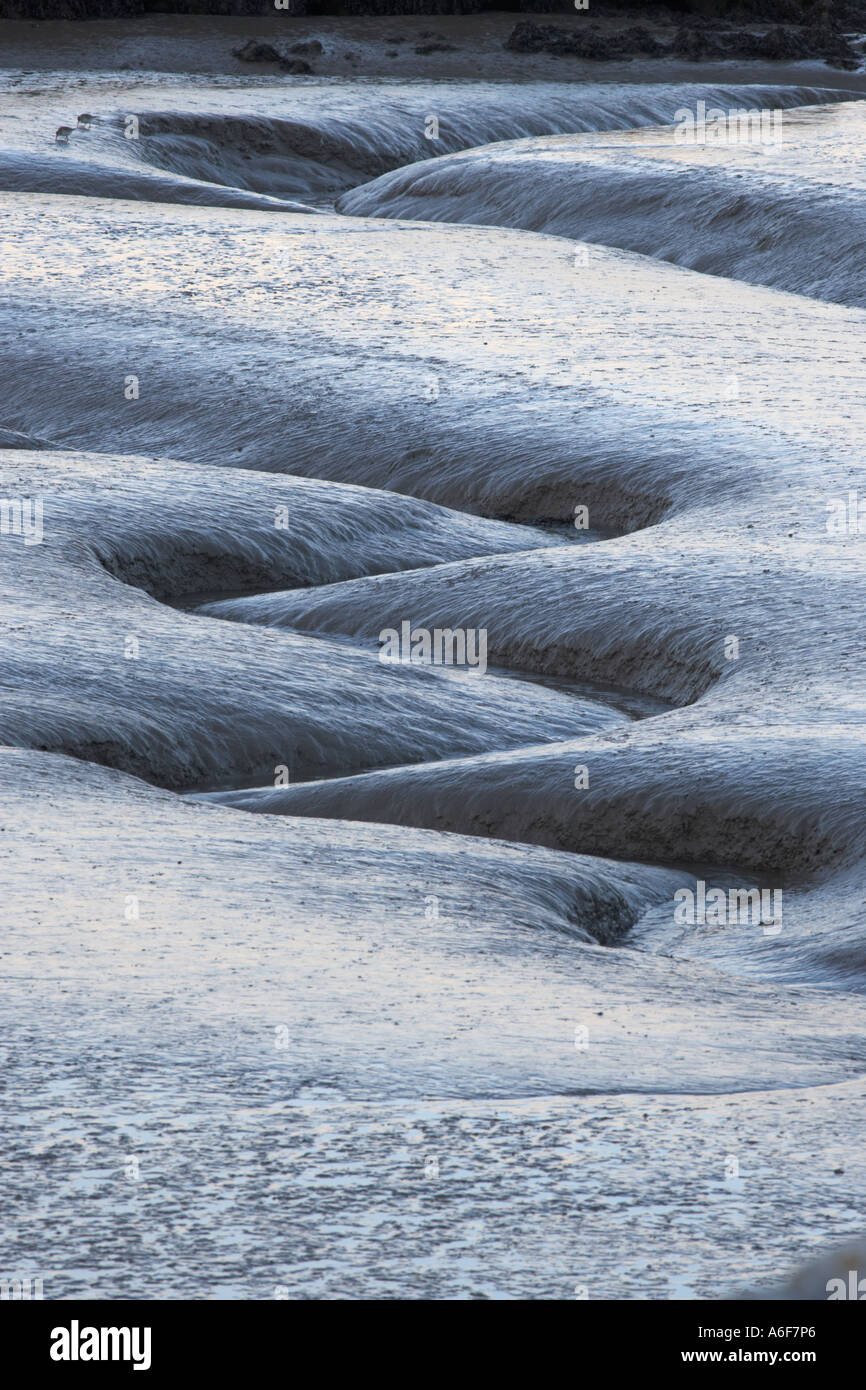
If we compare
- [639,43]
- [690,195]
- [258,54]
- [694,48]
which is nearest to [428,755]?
[690,195]

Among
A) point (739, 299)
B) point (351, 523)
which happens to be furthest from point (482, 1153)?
point (739, 299)

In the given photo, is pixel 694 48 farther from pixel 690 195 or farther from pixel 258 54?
pixel 690 195

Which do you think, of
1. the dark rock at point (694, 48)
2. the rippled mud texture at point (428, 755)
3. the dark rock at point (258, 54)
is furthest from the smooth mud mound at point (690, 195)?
the dark rock at point (694, 48)

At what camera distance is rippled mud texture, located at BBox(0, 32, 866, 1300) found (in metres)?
3.35

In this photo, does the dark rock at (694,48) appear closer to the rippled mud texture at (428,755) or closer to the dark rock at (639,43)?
the dark rock at (639,43)

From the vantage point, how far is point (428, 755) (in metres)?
6.88

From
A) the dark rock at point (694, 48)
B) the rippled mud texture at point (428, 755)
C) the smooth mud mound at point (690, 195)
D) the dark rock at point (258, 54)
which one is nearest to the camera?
the rippled mud texture at point (428, 755)

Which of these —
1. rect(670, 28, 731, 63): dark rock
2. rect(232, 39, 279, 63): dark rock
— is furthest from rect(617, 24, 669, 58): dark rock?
rect(232, 39, 279, 63): dark rock

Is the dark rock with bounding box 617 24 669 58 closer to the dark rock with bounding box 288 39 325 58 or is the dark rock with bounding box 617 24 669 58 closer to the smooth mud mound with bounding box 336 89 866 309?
the dark rock with bounding box 288 39 325 58

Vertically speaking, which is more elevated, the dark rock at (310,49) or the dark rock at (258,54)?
the dark rock at (310,49)

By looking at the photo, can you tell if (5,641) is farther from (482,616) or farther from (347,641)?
(482,616)

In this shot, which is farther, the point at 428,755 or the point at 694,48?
the point at 694,48

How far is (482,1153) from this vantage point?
11.5 ft

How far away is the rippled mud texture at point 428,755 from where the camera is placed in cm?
335
